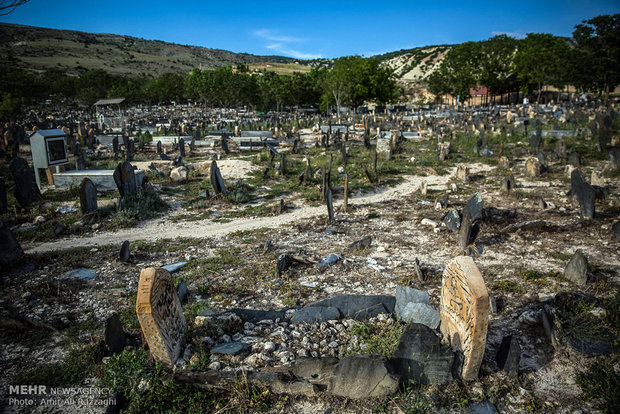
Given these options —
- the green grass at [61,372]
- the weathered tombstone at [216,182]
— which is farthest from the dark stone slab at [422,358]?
the weathered tombstone at [216,182]

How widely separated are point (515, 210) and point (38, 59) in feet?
367

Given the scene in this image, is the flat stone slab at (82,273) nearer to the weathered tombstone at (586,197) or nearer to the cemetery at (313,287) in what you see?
the cemetery at (313,287)

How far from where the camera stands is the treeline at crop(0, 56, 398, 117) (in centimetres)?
4159

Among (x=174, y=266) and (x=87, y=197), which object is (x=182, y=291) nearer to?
(x=174, y=266)

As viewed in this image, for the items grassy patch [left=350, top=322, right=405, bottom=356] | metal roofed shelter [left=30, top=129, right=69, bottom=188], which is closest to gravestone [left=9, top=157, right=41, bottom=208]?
metal roofed shelter [left=30, top=129, right=69, bottom=188]

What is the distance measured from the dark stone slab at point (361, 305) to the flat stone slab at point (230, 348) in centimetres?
121

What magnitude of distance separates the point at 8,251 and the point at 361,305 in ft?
21.3

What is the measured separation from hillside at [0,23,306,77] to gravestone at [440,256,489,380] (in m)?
97.1

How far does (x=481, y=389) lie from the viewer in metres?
3.55

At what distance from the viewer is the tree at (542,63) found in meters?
38.9

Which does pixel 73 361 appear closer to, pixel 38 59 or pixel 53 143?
pixel 53 143

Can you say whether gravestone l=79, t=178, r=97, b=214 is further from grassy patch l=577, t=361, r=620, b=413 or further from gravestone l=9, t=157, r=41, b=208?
grassy patch l=577, t=361, r=620, b=413

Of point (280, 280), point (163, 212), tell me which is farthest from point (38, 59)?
point (280, 280)

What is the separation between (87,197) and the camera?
906cm
